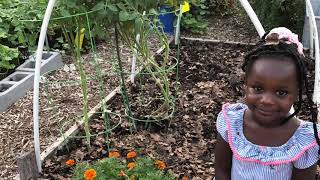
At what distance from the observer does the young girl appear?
1713 mm

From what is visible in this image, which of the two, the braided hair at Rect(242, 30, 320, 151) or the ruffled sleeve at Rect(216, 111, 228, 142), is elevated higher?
the braided hair at Rect(242, 30, 320, 151)

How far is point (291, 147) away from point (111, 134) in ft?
6.88

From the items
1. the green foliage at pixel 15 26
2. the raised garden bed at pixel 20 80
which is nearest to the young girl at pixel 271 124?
the green foliage at pixel 15 26

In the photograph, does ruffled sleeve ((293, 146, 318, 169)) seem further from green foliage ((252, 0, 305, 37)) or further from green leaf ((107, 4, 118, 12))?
green foliage ((252, 0, 305, 37))

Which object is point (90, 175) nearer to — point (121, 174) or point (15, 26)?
point (121, 174)

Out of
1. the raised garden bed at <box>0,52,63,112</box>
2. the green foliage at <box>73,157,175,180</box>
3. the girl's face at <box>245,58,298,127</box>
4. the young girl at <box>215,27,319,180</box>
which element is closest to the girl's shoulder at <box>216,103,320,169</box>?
the young girl at <box>215,27,319,180</box>

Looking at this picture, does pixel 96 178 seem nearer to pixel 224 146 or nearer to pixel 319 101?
pixel 224 146

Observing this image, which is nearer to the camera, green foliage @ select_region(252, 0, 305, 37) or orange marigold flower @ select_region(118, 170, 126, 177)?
orange marigold flower @ select_region(118, 170, 126, 177)

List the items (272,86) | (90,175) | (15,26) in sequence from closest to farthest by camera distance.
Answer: (272,86) < (90,175) < (15,26)

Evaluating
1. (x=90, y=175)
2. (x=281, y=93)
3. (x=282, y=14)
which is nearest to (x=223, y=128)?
(x=281, y=93)

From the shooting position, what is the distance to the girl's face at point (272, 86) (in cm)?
170

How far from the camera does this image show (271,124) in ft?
6.01

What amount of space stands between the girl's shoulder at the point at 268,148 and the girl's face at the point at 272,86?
14 cm

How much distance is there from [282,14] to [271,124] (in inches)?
183
